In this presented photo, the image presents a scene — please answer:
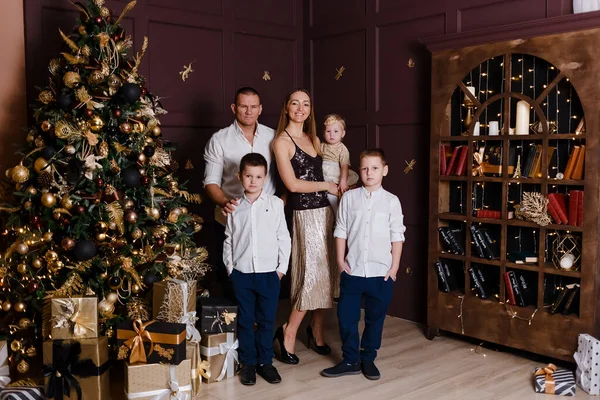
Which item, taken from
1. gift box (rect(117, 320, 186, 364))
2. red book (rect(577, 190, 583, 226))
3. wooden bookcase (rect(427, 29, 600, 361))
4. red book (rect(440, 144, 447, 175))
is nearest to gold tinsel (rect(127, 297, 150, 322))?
gift box (rect(117, 320, 186, 364))

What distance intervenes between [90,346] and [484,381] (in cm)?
211

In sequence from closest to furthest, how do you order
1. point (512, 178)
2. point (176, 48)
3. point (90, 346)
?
point (90, 346), point (512, 178), point (176, 48)

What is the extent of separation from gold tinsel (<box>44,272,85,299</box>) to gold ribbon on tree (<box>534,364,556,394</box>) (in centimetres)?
254

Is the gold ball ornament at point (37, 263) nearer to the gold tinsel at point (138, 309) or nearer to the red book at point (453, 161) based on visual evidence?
the gold tinsel at point (138, 309)

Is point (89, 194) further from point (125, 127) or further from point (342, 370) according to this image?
point (342, 370)

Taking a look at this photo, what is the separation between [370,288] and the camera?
140 inches

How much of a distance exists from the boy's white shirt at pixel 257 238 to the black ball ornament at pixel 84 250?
72cm

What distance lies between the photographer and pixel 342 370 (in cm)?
362

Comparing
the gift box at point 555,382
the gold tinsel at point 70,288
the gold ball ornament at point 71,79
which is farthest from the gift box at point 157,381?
the gift box at point 555,382

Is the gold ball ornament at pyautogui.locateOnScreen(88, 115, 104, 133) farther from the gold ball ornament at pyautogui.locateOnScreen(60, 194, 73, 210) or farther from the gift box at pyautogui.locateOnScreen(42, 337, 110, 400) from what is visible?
the gift box at pyautogui.locateOnScreen(42, 337, 110, 400)

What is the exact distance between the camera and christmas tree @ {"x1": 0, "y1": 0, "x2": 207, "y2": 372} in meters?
3.37

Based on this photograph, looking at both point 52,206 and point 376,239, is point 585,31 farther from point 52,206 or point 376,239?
point 52,206

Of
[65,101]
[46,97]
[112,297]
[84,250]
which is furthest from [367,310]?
[46,97]

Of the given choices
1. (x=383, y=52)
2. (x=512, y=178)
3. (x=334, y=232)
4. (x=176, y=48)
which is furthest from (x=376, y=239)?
(x=176, y=48)
